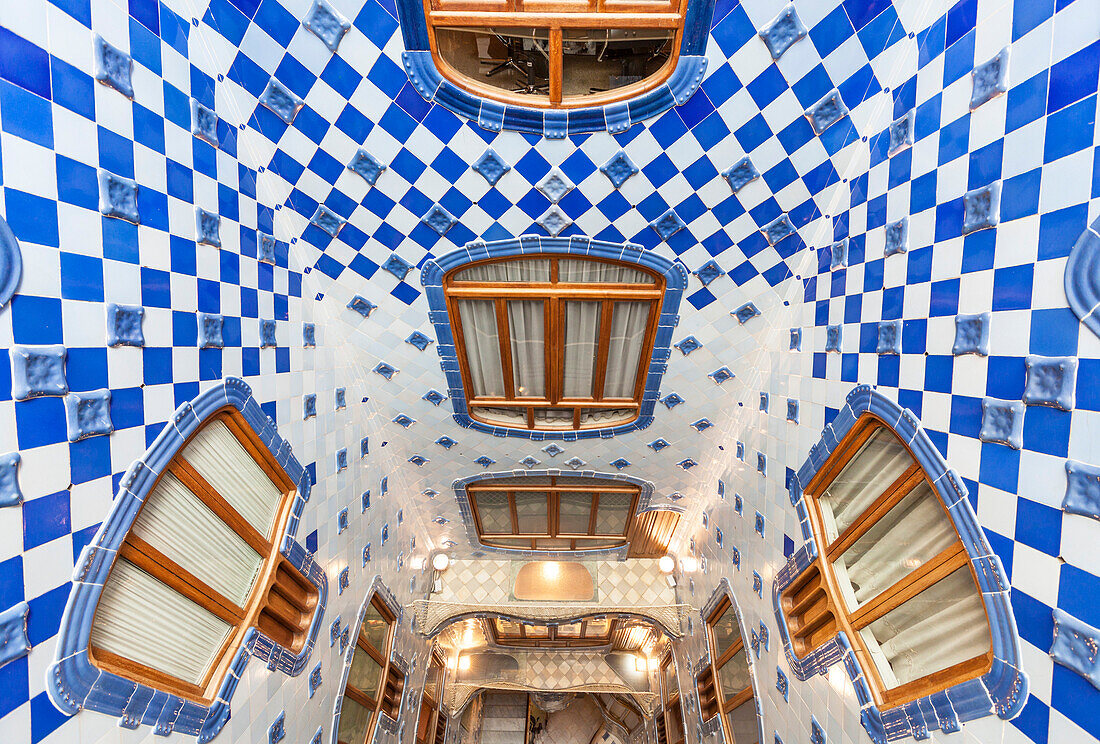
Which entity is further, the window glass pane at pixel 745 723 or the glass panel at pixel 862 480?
the window glass pane at pixel 745 723

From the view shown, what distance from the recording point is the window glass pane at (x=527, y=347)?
12.2ft

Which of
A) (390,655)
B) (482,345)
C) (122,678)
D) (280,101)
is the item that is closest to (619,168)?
(482,345)

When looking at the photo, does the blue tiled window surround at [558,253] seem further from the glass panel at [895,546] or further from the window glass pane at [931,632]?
the window glass pane at [931,632]

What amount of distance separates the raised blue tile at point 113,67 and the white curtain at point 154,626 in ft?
6.91

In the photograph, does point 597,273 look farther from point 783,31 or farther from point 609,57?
point 783,31

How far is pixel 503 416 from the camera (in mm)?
4836

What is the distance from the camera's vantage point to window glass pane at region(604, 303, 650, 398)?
3.78 meters

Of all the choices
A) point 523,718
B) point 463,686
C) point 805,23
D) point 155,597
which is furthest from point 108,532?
point 523,718

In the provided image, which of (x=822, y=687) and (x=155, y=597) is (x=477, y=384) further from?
(x=822, y=687)

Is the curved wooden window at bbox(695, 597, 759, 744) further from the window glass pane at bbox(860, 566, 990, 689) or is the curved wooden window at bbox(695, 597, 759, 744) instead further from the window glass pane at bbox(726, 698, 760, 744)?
the window glass pane at bbox(860, 566, 990, 689)

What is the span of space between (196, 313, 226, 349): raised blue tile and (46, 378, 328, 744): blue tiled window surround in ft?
0.78

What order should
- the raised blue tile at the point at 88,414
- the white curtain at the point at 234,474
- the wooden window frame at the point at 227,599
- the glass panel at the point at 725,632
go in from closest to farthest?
the raised blue tile at the point at 88,414, the wooden window frame at the point at 227,599, the white curtain at the point at 234,474, the glass panel at the point at 725,632

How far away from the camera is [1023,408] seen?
182 cm

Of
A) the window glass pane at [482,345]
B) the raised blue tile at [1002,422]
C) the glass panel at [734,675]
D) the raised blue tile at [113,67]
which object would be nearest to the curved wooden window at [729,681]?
the glass panel at [734,675]
